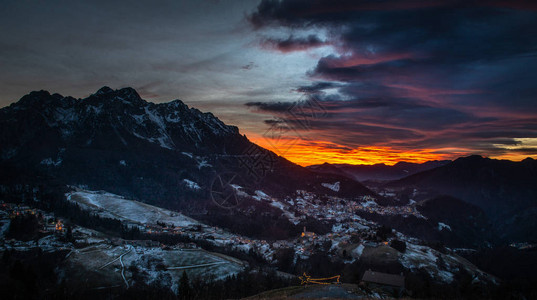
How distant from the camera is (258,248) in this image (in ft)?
611

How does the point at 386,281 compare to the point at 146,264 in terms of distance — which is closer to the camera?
the point at 386,281

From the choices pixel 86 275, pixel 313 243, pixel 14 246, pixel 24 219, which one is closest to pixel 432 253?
pixel 313 243

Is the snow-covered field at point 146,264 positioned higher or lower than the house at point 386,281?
lower

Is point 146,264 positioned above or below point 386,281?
below

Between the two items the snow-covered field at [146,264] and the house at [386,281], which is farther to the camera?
the snow-covered field at [146,264]

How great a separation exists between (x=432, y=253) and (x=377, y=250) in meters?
35.7

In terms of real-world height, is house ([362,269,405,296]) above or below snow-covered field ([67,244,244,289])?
above

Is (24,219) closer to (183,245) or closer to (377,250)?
(183,245)

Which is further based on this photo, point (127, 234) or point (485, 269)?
point (485, 269)

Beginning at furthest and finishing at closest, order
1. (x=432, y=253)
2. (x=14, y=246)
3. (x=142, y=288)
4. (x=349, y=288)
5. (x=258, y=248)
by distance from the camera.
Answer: (x=258, y=248)
(x=432, y=253)
(x=14, y=246)
(x=142, y=288)
(x=349, y=288)

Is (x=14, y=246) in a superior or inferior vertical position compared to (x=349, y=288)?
inferior

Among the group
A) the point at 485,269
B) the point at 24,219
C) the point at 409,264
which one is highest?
the point at 24,219

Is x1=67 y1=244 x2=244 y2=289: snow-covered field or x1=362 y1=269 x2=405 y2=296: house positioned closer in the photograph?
x1=362 y1=269 x2=405 y2=296: house

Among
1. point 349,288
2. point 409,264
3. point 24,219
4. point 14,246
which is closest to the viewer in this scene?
point 349,288
